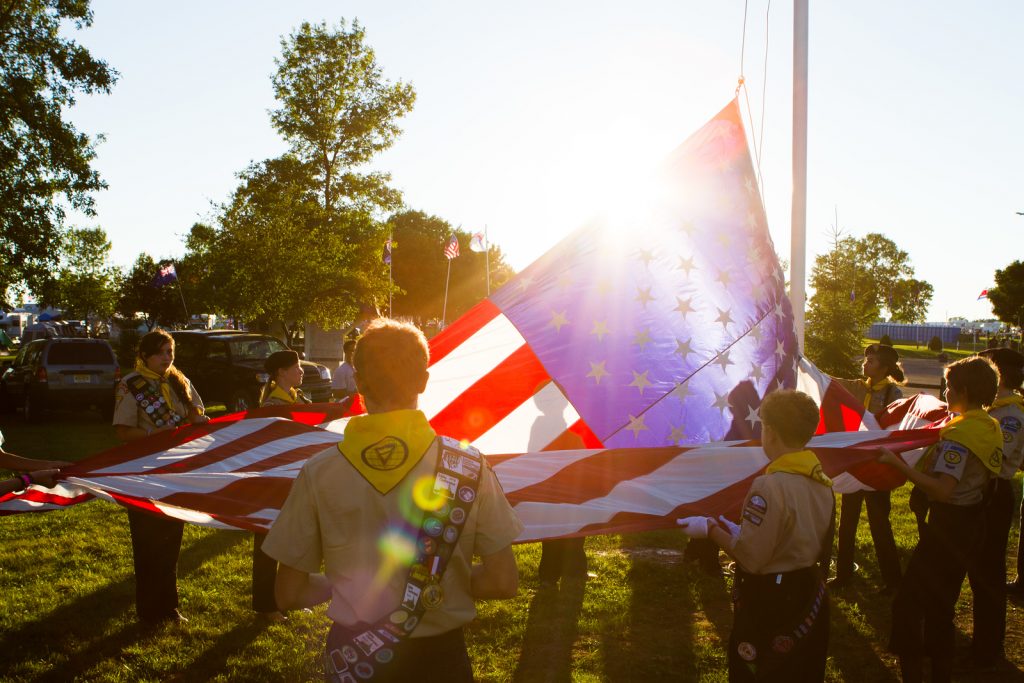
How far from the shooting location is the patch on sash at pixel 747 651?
3.19 metres

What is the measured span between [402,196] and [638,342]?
33.6 meters

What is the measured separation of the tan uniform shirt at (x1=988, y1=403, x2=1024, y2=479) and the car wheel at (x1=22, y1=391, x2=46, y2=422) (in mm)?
17665

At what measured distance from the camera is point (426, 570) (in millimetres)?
2217

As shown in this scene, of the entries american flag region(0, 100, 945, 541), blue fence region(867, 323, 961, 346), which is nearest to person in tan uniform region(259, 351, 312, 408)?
american flag region(0, 100, 945, 541)

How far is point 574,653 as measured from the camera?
5.33 metres

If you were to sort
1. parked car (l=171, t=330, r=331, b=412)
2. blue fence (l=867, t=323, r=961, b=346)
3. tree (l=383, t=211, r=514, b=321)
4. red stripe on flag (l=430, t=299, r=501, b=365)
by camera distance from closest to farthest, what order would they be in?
red stripe on flag (l=430, t=299, r=501, b=365), parked car (l=171, t=330, r=331, b=412), tree (l=383, t=211, r=514, b=321), blue fence (l=867, t=323, r=961, b=346)

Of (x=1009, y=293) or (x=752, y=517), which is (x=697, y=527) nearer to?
(x=752, y=517)

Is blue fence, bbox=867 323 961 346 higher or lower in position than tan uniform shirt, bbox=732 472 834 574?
higher

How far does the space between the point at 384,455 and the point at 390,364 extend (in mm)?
266

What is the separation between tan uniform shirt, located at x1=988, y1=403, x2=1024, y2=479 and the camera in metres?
4.80

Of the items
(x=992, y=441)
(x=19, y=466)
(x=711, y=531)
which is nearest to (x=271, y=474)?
(x=19, y=466)

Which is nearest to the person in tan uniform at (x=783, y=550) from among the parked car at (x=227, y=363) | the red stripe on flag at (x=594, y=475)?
the red stripe on flag at (x=594, y=475)

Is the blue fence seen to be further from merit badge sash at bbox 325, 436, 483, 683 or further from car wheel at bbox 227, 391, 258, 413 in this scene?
merit badge sash at bbox 325, 436, 483, 683

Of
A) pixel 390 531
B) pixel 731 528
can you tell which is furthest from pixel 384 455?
pixel 731 528
